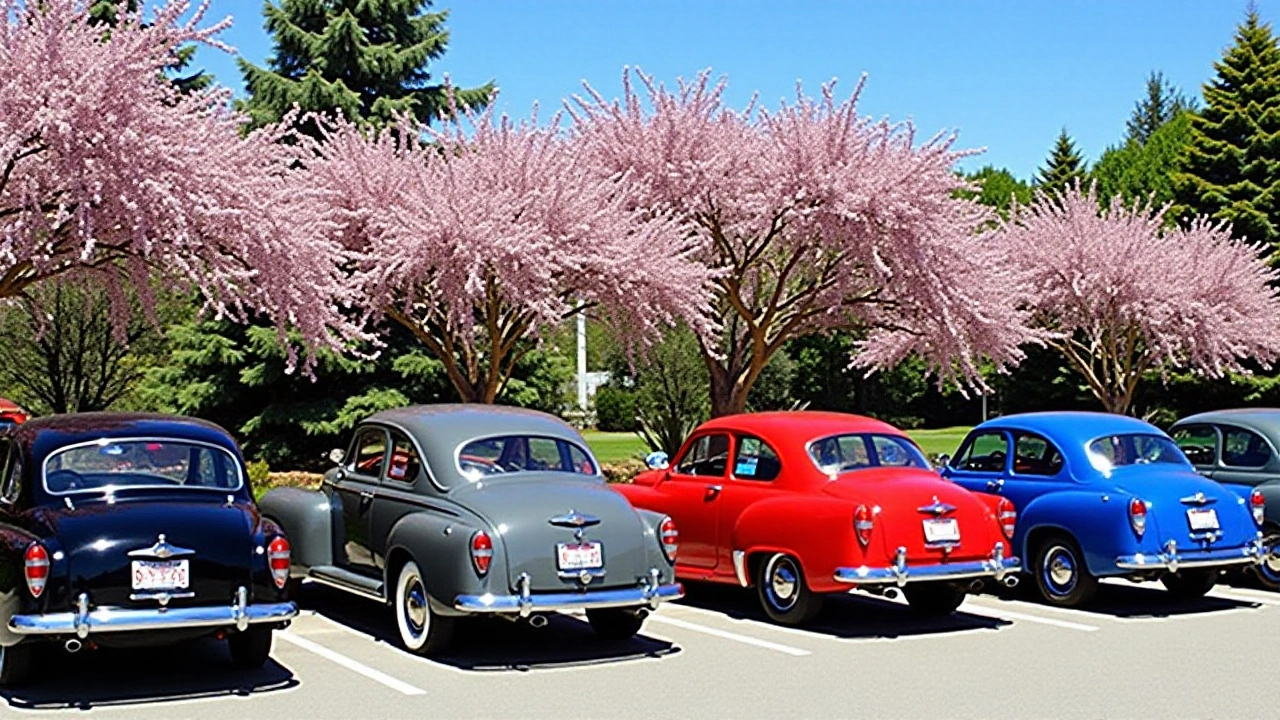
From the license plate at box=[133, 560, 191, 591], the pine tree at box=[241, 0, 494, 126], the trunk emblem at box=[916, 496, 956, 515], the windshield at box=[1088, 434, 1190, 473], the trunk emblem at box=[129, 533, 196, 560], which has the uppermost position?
the pine tree at box=[241, 0, 494, 126]

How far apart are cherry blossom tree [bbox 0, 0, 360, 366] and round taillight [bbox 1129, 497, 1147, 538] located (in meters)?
8.18

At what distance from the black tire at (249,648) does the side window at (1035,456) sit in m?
6.89

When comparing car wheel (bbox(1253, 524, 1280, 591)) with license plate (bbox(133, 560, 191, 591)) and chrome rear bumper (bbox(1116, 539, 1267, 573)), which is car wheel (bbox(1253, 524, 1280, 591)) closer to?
chrome rear bumper (bbox(1116, 539, 1267, 573))

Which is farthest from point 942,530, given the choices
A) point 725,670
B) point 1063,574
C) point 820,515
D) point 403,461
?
point 403,461

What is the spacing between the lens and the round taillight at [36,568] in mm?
7426

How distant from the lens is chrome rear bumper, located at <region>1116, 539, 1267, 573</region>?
35.5ft

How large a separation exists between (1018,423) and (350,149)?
962 centimetres

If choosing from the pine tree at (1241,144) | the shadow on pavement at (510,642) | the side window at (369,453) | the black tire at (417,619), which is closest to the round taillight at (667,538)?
the shadow on pavement at (510,642)

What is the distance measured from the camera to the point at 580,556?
29.3 ft

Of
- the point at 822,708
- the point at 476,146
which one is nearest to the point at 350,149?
the point at 476,146

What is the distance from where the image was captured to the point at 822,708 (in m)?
7.71

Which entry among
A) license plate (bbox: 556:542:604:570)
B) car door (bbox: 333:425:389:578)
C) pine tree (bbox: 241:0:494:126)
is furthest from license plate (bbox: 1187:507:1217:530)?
pine tree (bbox: 241:0:494:126)

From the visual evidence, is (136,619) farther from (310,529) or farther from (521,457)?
(521,457)

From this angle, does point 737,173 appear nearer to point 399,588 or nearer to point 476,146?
point 476,146
